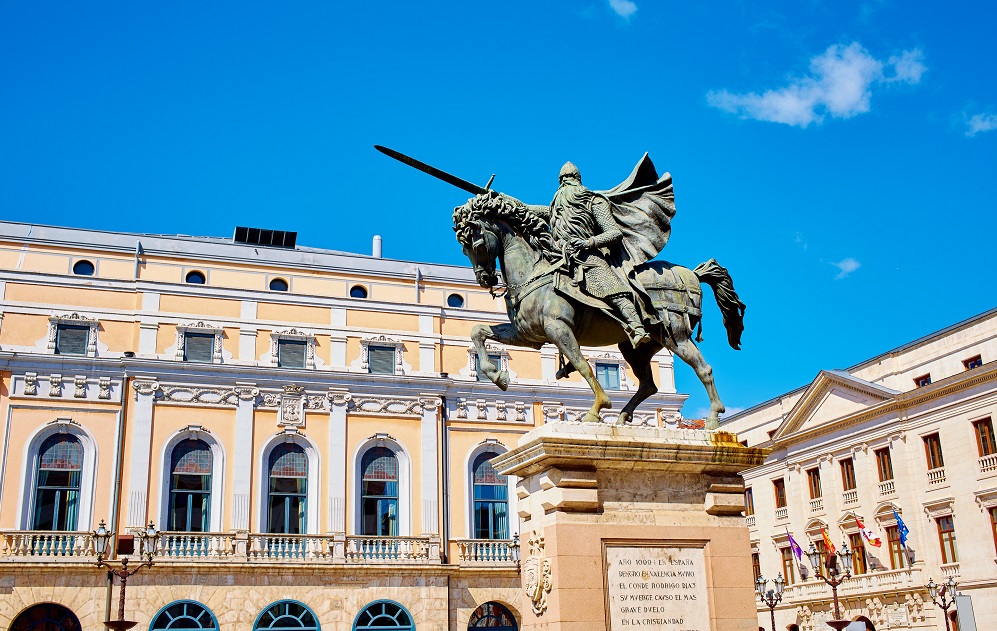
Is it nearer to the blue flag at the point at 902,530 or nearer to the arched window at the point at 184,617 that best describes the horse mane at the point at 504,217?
the arched window at the point at 184,617

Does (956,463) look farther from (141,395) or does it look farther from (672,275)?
(672,275)

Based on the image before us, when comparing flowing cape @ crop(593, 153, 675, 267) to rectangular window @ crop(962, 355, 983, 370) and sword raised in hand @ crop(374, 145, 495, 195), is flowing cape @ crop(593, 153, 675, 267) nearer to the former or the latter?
sword raised in hand @ crop(374, 145, 495, 195)

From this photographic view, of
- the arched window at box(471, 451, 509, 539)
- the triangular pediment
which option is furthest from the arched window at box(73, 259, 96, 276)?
the triangular pediment

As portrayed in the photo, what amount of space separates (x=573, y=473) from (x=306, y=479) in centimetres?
Answer: 2741

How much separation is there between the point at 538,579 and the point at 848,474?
1533 inches

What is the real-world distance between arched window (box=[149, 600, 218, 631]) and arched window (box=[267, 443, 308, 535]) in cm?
341

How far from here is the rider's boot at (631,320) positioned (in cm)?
980

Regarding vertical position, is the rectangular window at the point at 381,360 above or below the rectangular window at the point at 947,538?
above

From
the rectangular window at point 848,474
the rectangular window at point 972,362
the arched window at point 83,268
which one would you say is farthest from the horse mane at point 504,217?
the rectangular window at point 848,474

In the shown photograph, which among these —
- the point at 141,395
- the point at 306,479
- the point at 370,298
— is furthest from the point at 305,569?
the point at 370,298

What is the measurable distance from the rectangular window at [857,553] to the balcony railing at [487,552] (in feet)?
53.1

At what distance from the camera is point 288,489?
34906 millimetres

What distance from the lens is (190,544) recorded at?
32.8 meters

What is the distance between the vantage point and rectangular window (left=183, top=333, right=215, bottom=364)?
35312mm
